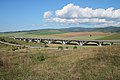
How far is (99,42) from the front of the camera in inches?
5802

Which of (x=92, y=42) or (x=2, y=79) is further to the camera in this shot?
(x=92, y=42)

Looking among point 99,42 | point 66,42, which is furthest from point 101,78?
point 66,42

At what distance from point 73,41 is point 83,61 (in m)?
148

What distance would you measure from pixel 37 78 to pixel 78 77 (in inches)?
114

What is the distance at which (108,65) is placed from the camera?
2064 cm

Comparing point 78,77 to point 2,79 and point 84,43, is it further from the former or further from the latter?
point 84,43

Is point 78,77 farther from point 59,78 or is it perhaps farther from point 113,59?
point 113,59

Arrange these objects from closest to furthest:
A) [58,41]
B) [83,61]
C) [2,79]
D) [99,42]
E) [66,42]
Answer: [2,79]
[83,61]
[99,42]
[66,42]
[58,41]

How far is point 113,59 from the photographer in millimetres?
23844

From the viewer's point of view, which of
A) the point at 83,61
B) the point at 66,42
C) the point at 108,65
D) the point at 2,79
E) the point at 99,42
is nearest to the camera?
the point at 2,79

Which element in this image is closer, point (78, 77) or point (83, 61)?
point (78, 77)

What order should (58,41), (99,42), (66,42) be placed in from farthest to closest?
(58,41) → (66,42) → (99,42)

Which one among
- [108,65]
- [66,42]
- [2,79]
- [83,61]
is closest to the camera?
[2,79]

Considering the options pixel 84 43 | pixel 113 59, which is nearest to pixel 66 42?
pixel 84 43
